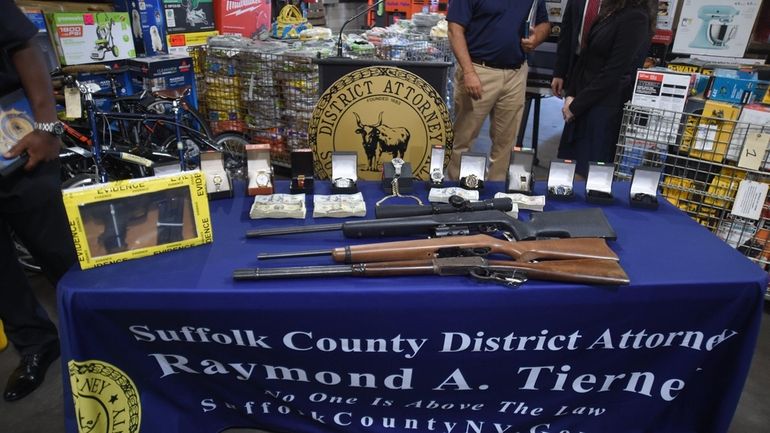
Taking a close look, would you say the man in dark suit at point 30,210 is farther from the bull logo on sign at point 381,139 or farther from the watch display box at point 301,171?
the bull logo on sign at point 381,139

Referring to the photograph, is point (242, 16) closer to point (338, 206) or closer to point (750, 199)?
point (338, 206)

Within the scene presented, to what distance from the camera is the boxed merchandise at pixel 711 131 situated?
196 centimetres

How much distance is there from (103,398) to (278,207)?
686 millimetres

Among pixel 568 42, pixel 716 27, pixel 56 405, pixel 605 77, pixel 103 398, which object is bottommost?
pixel 56 405

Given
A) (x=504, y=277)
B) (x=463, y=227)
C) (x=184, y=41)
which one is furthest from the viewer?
(x=184, y=41)

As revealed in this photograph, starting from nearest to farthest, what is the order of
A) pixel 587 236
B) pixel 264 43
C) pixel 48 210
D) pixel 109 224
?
1. pixel 109 224
2. pixel 587 236
3. pixel 48 210
4. pixel 264 43

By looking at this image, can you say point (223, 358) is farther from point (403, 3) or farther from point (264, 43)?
point (403, 3)

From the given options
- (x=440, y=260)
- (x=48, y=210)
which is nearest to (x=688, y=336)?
(x=440, y=260)

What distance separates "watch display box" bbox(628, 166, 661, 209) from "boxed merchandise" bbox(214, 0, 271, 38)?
3.83 m

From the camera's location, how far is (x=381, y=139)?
→ 2096mm

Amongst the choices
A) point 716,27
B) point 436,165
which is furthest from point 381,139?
point 716,27

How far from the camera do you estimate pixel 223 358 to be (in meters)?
Answer: 1.31

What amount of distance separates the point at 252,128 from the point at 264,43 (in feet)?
2.20

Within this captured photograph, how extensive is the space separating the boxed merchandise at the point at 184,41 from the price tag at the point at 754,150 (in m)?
3.76
